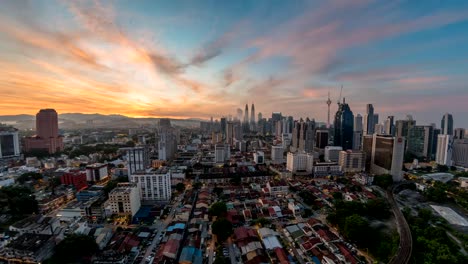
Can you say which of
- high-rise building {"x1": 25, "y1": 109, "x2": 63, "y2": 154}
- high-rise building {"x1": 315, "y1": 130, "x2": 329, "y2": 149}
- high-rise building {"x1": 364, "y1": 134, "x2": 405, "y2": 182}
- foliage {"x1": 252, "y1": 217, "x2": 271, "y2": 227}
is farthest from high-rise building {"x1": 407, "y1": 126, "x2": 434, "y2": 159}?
high-rise building {"x1": 25, "y1": 109, "x2": 63, "y2": 154}

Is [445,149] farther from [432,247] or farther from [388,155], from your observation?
[432,247]

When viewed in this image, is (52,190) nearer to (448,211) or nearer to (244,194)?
(244,194)

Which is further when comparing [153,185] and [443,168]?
[443,168]

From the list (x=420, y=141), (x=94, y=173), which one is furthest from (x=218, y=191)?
(x=420, y=141)

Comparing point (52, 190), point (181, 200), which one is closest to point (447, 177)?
point (181, 200)

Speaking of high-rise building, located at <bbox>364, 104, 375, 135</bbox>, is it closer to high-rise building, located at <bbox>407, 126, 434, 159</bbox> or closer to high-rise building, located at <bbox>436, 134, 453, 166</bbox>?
high-rise building, located at <bbox>407, 126, 434, 159</bbox>

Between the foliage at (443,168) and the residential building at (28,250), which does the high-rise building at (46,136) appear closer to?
the residential building at (28,250)

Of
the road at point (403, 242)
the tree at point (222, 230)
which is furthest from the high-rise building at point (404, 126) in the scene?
the tree at point (222, 230)

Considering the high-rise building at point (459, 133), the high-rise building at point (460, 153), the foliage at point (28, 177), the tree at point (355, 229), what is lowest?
the foliage at point (28, 177)
